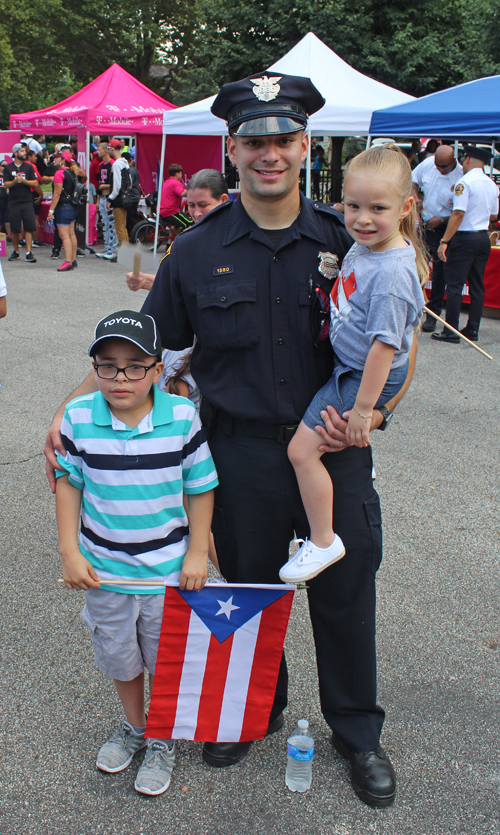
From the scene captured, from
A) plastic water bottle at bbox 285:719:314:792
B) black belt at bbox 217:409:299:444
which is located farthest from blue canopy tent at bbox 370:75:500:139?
plastic water bottle at bbox 285:719:314:792

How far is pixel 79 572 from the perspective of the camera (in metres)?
2.01

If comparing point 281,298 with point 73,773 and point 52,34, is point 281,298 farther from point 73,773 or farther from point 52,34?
point 52,34

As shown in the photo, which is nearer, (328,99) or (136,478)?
(136,478)

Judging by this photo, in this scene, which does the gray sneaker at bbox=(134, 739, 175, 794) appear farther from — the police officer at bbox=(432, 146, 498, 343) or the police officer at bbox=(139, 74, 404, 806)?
the police officer at bbox=(432, 146, 498, 343)

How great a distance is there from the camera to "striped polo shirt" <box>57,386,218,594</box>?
199 centimetres

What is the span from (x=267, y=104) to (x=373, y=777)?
203 centimetres

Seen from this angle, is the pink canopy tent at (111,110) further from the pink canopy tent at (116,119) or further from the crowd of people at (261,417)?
the crowd of people at (261,417)

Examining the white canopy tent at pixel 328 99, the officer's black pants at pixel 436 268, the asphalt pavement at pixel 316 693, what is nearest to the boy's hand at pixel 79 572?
the asphalt pavement at pixel 316 693

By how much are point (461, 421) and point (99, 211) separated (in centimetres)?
1085

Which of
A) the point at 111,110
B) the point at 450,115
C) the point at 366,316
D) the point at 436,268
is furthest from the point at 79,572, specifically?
the point at 111,110

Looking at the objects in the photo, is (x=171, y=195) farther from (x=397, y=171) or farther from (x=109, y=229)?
(x=397, y=171)

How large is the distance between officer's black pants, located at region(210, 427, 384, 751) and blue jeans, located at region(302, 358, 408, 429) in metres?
0.17

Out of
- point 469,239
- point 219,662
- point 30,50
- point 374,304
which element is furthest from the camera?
point 30,50

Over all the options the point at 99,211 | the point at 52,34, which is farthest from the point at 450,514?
the point at 52,34
